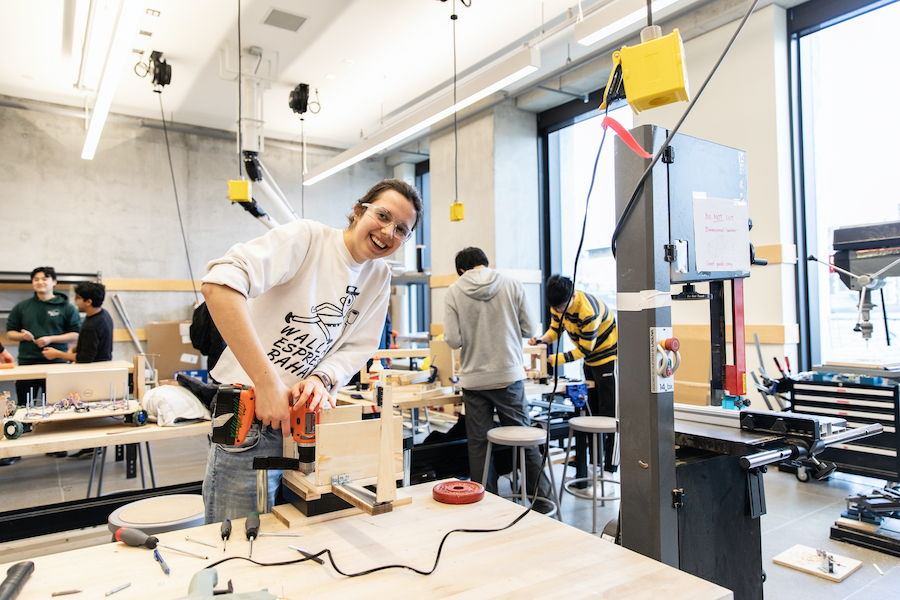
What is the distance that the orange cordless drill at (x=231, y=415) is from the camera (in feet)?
3.44

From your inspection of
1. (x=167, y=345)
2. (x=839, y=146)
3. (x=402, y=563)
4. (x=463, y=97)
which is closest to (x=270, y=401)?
(x=402, y=563)

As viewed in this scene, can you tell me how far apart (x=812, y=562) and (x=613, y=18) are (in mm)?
2743

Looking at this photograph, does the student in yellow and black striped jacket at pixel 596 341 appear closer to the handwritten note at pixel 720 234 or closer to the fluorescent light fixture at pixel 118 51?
the handwritten note at pixel 720 234

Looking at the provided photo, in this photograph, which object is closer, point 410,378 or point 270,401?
point 270,401

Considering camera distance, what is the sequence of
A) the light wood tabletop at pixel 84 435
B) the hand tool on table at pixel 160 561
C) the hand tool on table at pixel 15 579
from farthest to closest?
the light wood tabletop at pixel 84 435, the hand tool on table at pixel 160 561, the hand tool on table at pixel 15 579

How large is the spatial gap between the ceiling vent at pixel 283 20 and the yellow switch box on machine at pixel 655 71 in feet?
12.5

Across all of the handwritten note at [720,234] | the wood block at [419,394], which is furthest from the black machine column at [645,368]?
the wood block at [419,394]

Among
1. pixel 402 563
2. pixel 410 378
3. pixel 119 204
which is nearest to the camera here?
pixel 402 563

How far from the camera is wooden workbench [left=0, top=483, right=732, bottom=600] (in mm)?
855

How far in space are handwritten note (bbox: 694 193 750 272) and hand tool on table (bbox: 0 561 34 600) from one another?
4.72 ft

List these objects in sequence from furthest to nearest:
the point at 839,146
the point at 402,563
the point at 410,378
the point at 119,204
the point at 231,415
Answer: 1. the point at 119,204
2. the point at 839,146
3. the point at 410,378
4. the point at 231,415
5. the point at 402,563

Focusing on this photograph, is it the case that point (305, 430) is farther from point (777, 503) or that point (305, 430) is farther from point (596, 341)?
point (777, 503)

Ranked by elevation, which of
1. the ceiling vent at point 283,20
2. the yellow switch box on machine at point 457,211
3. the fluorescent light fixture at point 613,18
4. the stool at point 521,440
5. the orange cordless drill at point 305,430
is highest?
the ceiling vent at point 283,20

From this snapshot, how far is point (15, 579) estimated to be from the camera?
847mm
